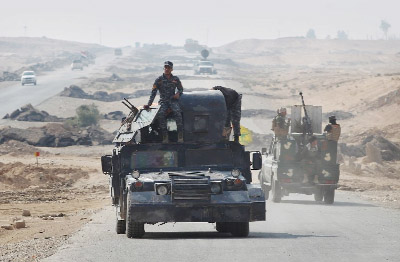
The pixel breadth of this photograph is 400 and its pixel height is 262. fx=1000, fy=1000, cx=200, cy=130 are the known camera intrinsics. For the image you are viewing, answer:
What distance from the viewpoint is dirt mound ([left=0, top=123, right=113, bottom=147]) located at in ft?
189

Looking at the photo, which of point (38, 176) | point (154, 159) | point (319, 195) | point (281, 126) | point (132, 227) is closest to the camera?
point (132, 227)

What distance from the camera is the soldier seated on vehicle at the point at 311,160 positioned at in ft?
98.9

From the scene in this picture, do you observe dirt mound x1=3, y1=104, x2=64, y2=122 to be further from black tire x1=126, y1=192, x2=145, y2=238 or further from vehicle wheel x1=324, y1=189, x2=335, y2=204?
black tire x1=126, y1=192, x2=145, y2=238

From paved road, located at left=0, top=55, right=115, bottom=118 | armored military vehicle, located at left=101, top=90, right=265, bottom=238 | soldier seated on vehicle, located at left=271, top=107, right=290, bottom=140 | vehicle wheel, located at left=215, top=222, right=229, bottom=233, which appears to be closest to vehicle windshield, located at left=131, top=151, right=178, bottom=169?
armored military vehicle, located at left=101, top=90, right=265, bottom=238

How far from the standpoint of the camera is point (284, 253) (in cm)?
1511

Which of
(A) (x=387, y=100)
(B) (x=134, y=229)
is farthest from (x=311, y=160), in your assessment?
(A) (x=387, y=100)

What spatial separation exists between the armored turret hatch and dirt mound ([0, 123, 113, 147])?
126ft

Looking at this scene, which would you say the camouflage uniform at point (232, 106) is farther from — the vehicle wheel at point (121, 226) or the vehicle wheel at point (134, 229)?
the vehicle wheel at point (134, 229)

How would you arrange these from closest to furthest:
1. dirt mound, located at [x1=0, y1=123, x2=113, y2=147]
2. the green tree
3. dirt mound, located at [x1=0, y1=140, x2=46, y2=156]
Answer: dirt mound, located at [x1=0, y1=140, x2=46, y2=156] < dirt mound, located at [x1=0, y1=123, x2=113, y2=147] < the green tree

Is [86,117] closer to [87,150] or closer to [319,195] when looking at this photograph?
[87,150]

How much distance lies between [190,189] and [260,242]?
1597 millimetres

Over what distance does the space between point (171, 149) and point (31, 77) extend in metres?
101

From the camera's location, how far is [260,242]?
16922 millimetres

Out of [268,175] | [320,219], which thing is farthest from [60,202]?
[320,219]
